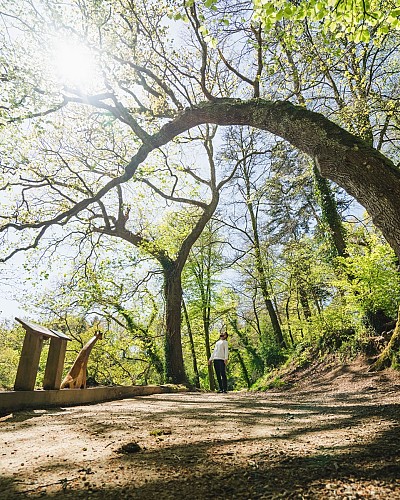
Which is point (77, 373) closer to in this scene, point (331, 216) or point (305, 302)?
point (331, 216)

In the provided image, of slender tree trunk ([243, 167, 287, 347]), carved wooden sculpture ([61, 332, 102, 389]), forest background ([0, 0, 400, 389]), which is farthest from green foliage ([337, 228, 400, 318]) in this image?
slender tree trunk ([243, 167, 287, 347])

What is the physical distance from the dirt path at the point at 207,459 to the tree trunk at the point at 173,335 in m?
8.27

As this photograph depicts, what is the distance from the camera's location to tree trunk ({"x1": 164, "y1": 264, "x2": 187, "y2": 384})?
11.6 metres

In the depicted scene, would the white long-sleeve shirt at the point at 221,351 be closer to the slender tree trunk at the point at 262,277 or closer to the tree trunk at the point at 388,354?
the tree trunk at the point at 388,354

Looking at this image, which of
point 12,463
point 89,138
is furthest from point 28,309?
point 12,463

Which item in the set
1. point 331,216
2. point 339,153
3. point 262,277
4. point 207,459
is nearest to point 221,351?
point 331,216

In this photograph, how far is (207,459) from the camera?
81.1 inches

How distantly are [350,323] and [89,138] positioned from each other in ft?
33.2

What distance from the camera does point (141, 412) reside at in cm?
444

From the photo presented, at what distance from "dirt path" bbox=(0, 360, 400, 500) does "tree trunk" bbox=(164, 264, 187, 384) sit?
27.1ft

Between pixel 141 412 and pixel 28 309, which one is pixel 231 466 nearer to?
pixel 141 412

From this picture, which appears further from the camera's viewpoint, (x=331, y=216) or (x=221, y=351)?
(x=331, y=216)

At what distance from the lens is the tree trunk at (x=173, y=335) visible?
11.6 metres

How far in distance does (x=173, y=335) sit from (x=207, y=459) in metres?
9.88
